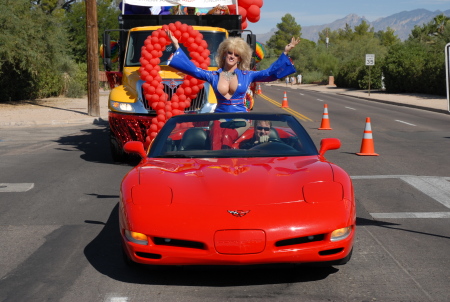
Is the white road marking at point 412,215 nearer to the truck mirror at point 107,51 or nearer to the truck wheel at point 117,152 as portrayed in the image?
the truck wheel at point 117,152

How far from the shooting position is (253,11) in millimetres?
16859

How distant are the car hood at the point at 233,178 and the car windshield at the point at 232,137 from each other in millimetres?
182

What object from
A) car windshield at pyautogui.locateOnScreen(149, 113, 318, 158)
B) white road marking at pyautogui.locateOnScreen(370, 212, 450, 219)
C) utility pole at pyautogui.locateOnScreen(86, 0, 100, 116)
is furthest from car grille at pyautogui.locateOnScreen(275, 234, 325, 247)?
utility pole at pyautogui.locateOnScreen(86, 0, 100, 116)

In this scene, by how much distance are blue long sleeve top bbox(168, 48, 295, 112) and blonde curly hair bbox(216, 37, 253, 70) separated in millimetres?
100

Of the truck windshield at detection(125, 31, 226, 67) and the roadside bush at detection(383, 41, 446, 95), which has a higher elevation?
the truck windshield at detection(125, 31, 226, 67)

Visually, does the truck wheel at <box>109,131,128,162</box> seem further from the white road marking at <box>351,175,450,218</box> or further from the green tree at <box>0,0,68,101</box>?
the green tree at <box>0,0,68,101</box>

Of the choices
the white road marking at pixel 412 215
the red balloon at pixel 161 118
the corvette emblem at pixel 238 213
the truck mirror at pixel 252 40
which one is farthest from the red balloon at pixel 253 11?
the corvette emblem at pixel 238 213

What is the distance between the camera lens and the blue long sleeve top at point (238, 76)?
26.4 ft

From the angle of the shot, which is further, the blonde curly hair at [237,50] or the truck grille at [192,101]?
the truck grille at [192,101]

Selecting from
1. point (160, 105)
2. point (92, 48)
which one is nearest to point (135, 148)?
point (160, 105)

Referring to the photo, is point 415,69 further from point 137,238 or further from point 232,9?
point 137,238

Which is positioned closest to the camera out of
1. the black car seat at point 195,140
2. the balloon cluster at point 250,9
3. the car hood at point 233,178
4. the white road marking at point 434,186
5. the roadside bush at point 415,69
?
the car hood at point 233,178

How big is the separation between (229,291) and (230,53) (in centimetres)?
372

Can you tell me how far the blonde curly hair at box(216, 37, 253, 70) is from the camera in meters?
7.96
